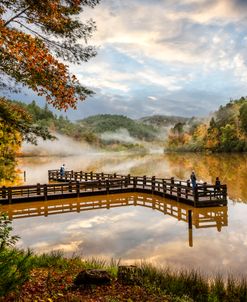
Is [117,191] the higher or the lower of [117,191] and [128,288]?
the higher

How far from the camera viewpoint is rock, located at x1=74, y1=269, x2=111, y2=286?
9.12 metres

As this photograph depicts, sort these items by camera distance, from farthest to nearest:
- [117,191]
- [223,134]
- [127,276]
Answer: [223,134], [117,191], [127,276]

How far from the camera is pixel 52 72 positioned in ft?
34.6

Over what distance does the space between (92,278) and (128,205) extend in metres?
18.7

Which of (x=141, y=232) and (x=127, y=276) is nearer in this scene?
(x=127, y=276)

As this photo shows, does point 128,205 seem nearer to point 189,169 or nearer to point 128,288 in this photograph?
point 128,288

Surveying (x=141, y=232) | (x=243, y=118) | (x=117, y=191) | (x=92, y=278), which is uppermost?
(x=243, y=118)

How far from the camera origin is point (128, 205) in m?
27.9

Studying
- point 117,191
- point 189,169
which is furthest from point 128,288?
point 189,169

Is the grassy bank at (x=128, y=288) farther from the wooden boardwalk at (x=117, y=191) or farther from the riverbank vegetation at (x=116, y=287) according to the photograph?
the wooden boardwalk at (x=117, y=191)

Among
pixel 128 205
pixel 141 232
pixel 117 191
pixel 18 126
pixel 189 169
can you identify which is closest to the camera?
pixel 18 126

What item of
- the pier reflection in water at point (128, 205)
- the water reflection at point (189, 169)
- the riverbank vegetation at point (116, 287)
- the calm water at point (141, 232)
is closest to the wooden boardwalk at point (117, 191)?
the pier reflection in water at point (128, 205)

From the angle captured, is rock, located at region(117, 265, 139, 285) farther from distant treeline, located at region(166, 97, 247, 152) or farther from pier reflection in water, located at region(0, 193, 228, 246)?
distant treeline, located at region(166, 97, 247, 152)

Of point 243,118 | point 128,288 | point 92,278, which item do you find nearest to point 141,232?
point 128,288
